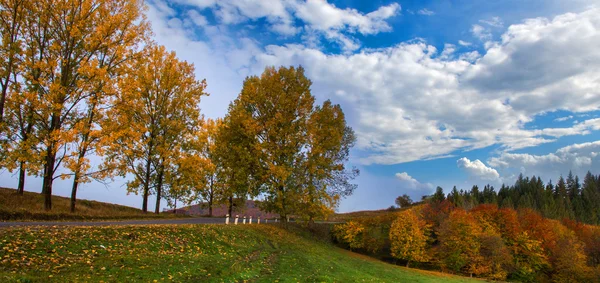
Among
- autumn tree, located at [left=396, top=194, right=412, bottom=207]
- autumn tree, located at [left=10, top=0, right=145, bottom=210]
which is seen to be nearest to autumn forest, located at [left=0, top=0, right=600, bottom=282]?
autumn tree, located at [left=10, top=0, right=145, bottom=210]

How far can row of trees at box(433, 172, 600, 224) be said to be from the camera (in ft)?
341

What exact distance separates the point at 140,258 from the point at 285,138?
20328 mm

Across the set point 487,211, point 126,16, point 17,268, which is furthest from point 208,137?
point 487,211

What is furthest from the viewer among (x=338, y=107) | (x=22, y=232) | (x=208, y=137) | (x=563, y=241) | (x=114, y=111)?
(x=563, y=241)

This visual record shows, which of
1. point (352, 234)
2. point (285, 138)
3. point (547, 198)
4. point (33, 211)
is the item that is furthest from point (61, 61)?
point (547, 198)

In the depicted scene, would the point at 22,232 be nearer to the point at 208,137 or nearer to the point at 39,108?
the point at 39,108

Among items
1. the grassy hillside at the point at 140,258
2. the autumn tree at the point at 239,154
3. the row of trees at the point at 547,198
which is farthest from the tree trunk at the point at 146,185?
the row of trees at the point at 547,198

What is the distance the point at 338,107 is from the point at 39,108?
29022 mm

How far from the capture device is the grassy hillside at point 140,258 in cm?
1103

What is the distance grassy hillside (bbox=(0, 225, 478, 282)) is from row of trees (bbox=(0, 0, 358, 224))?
9652mm

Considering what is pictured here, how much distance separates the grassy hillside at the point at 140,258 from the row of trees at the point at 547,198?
84.2m

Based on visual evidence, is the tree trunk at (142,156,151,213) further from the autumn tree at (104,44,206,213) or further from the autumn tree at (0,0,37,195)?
the autumn tree at (0,0,37,195)

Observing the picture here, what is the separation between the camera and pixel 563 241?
54219 mm

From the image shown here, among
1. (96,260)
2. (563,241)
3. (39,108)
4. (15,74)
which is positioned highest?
(15,74)
